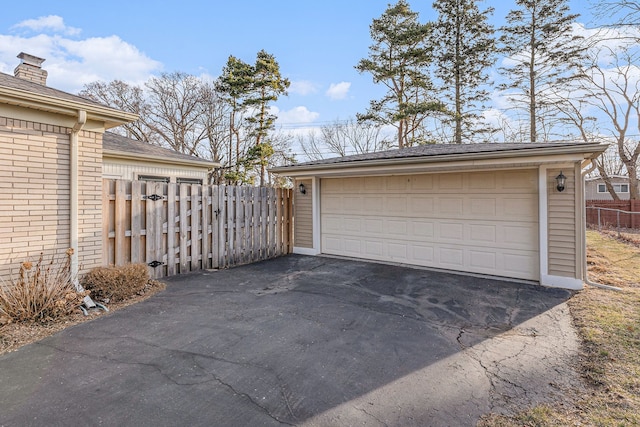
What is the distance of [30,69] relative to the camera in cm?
714

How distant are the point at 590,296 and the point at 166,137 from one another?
21.9 m

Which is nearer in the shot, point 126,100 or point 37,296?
point 37,296

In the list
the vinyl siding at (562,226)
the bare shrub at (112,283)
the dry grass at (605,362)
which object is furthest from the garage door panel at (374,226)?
the bare shrub at (112,283)

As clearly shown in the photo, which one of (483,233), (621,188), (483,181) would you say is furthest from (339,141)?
(621,188)

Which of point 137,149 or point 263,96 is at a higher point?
point 263,96

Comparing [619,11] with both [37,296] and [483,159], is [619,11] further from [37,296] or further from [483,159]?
[37,296]

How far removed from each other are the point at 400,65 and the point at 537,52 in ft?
22.4

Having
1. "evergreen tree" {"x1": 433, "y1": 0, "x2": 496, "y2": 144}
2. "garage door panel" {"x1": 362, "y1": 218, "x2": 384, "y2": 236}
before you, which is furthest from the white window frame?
"garage door panel" {"x1": 362, "y1": 218, "x2": 384, "y2": 236}

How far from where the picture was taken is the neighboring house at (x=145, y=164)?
29.7ft

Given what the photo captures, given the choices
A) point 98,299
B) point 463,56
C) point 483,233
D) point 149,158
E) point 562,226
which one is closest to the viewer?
point 98,299

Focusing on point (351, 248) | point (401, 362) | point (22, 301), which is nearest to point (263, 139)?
point (351, 248)

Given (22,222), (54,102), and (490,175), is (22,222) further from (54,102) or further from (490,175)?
(490,175)

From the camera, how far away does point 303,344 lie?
3443 millimetres

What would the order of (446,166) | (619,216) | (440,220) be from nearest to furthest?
(446,166)
(440,220)
(619,216)
